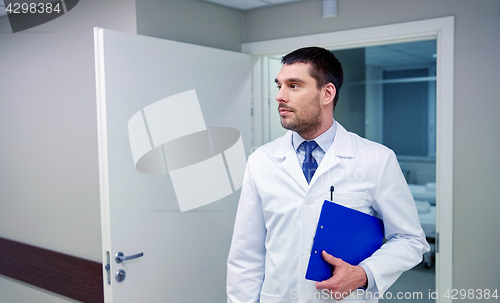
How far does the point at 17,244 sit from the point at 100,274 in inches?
34.7

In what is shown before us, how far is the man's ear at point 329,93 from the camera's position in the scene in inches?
55.9

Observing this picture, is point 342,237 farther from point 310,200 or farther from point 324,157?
point 324,157

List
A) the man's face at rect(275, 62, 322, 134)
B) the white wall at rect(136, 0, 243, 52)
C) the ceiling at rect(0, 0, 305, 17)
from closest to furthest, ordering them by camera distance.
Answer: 1. the man's face at rect(275, 62, 322, 134)
2. the white wall at rect(136, 0, 243, 52)
3. the ceiling at rect(0, 0, 305, 17)

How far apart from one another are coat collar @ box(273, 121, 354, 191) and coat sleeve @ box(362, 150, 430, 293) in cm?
15

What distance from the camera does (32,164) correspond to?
2.77 metres

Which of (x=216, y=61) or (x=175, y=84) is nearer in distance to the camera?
(x=175, y=84)

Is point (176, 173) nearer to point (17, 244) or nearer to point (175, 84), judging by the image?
point (175, 84)

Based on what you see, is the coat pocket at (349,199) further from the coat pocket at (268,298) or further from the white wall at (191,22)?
the white wall at (191,22)

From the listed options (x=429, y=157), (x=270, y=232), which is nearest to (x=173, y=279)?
(x=270, y=232)

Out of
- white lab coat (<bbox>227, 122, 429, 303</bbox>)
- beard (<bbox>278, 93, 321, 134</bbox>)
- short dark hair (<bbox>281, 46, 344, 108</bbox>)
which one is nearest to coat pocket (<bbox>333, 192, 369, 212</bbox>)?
white lab coat (<bbox>227, 122, 429, 303</bbox>)

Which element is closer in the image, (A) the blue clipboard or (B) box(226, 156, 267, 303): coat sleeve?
(A) the blue clipboard

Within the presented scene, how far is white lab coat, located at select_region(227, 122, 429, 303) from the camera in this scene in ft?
4.47

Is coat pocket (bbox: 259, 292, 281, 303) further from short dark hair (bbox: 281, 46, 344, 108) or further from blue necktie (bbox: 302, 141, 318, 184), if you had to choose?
short dark hair (bbox: 281, 46, 344, 108)

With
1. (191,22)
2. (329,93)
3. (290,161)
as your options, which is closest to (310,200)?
(290,161)
